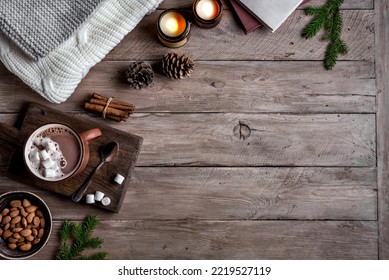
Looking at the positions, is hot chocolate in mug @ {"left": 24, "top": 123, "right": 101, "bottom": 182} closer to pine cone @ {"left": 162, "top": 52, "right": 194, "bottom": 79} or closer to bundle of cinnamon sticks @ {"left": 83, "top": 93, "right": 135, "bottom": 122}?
bundle of cinnamon sticks @ {"left": 83, "top": 93, "right": 135, "bottom": 122}

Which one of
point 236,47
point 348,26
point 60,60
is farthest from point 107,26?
point 348,26

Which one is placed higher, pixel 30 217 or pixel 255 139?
pixel 255 139

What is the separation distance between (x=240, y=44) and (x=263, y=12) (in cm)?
10

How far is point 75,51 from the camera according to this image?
1.22 meters

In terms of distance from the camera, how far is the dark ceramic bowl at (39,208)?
1212 mm

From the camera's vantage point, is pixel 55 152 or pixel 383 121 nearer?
pixel 55 152

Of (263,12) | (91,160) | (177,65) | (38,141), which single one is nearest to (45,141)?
(38,141)

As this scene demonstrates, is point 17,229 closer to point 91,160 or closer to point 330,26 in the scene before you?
point 91,160

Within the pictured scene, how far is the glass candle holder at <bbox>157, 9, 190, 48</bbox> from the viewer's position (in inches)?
48.9

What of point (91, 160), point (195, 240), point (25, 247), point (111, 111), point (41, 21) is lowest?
point (25, 247)

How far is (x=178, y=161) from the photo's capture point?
1.28 m

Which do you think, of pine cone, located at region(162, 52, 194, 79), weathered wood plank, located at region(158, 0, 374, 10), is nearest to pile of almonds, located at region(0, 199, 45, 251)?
pine cone, located at region(162, 52, 194, 79)

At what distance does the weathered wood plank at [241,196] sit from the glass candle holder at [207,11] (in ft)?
1.22

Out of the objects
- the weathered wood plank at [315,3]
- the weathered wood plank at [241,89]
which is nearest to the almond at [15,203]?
the weathered wood plank at [241,89]
